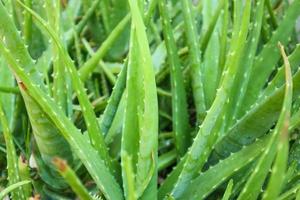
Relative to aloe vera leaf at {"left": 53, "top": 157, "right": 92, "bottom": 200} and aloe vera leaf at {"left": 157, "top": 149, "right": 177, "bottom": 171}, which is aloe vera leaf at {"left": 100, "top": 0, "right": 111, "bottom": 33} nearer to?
aloe vera leaf at {"left": 157, "top": 149, "right": 177, "bottom": 171}

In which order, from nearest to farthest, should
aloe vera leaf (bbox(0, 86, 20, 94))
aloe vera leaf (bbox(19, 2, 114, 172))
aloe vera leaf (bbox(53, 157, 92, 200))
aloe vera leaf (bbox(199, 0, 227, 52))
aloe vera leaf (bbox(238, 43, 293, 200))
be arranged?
1. aloe vera leaf (bbox(53, 157, 92, 200))
2. aloe vera leaf (bbox(238, 43, 293, 200))
3. aloe vera leaf (bbox(19, 2, 114, 172))
4. aloe vera leaf (bbox(0, 86, 20, 94))
5. aloe vera leaf (bbox(199, 0, 227, 52))

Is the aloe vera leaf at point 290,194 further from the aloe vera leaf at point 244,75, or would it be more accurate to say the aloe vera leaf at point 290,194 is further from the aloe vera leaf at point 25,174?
the aloe vera leaf at point 25,174

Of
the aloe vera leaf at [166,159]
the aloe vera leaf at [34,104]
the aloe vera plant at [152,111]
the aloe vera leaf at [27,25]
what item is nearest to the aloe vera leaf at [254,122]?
the aloe vera plant at [152,111]

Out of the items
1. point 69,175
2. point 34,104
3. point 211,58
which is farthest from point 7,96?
point 69,175

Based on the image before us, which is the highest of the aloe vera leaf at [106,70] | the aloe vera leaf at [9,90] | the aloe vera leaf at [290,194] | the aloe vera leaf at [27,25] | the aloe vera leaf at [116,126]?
the aloe vera leaf at [27,25]

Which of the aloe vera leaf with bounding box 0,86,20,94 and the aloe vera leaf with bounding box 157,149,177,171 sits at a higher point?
the aloe vera leaf with bounding box 0,86,20,94

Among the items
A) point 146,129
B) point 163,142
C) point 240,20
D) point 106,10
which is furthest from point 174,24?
point 146,129

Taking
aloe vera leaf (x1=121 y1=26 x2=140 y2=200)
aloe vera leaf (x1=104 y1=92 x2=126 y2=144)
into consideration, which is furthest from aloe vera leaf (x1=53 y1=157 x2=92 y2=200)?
aloe vera leaf (x1=104 y1=92 x2=126 y2=144)

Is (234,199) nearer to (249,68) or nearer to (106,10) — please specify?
(249,68)

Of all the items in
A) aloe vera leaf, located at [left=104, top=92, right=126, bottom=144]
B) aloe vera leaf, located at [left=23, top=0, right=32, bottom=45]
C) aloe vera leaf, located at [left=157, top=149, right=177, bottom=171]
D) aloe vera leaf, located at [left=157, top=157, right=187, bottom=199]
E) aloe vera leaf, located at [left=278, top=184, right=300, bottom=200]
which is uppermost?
aloe vera leaf, located at [left=23, top=0, right=32, bottom=45]
